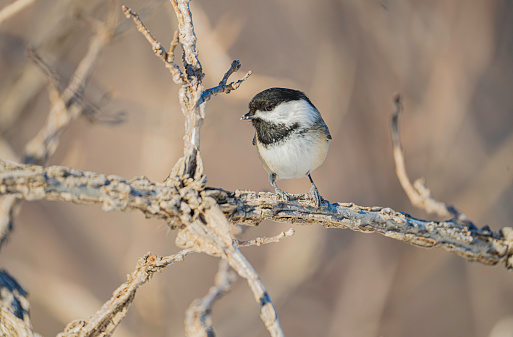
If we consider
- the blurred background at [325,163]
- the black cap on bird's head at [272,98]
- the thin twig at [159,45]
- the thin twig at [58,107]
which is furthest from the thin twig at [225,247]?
the blurred background at [325,163]

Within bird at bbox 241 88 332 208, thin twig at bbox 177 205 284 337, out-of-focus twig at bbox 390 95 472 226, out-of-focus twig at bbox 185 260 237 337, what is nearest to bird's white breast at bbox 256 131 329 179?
bird at bbox 241 88 332 208

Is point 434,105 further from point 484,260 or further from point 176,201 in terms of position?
point 176,201

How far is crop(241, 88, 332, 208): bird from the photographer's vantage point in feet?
4.22

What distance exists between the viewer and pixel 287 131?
1306 millimetres

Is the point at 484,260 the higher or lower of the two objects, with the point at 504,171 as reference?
lower

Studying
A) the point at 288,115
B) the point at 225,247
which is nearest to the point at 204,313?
the point at 225,247

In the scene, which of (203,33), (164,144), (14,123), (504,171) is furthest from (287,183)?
(14,123)

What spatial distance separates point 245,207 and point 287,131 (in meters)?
0.56

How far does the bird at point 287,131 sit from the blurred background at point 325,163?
19.9 inches

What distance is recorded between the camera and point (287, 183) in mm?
2256

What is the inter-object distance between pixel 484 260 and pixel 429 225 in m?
0.24

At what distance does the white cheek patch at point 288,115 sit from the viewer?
1312 millimetres

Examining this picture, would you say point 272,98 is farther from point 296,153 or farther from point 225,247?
point 225,247

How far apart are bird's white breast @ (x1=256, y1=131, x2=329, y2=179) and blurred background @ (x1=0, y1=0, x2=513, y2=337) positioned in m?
0.56
